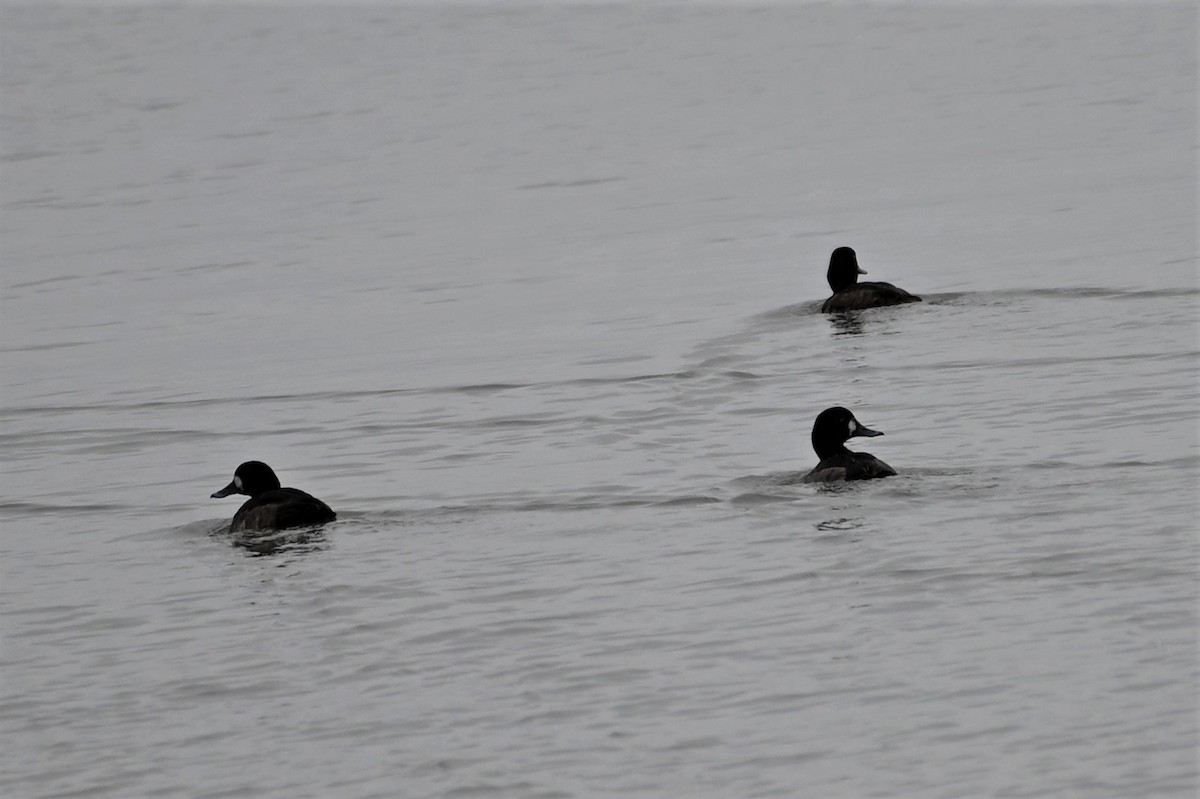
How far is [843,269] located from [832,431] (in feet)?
25.8

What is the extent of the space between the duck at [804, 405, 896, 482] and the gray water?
162 mm

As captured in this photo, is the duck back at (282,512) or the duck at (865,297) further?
the duck at (865,297)

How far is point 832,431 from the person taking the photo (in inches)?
575

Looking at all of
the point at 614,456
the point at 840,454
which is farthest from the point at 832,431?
the point at 614,456

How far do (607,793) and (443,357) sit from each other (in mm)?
11779

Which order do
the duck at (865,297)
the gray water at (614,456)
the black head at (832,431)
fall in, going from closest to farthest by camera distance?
1. the gray water at (614,456)
2. the black head at (832,431)
3. the duck at (865,297)

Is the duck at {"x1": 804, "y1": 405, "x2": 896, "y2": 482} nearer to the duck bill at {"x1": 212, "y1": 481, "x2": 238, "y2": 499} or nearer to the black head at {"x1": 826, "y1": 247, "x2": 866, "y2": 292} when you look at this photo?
the duck bill at {"x1": 212, "y1": 481, "x2": 238, "y2": 499}

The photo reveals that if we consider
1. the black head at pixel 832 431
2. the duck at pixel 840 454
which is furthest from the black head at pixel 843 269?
the black head at pixel 832 431

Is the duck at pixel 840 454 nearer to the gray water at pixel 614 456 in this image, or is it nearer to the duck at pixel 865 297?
the gray water at pixel 614 456

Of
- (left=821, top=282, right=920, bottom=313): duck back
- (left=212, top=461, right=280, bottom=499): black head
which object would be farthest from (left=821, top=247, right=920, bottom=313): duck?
(left=212, top=461, right=280, bottom=499): black head

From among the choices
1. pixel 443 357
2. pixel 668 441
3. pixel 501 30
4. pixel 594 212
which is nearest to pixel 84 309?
pixel 443 357

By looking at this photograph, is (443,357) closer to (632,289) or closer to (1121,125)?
(632,289)

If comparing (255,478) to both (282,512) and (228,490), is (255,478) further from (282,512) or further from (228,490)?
(282,512)

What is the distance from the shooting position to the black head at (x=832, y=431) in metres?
14.6
